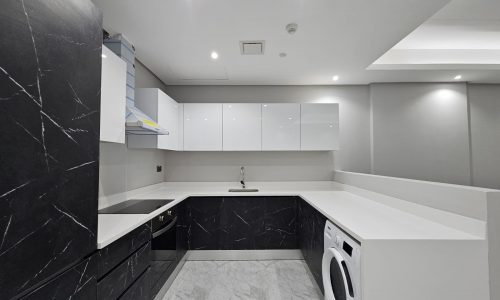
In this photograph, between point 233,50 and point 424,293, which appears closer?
point 424,293

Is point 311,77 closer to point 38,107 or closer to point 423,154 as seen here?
point 423,154

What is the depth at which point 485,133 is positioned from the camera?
3252 millimetres

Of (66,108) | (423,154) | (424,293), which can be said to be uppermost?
(66,108)

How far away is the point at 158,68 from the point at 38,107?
2136 millimetres

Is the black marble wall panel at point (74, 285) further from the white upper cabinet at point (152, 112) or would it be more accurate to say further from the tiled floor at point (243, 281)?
the white upper cabinet at point (152, 112)

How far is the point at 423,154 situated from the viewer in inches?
127

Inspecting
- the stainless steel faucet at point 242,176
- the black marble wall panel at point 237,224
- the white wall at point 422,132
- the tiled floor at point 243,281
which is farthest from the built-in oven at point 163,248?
the white wall at point 422,132

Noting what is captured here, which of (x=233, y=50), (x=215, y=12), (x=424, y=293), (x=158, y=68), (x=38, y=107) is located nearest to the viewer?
(x=38, y=107)

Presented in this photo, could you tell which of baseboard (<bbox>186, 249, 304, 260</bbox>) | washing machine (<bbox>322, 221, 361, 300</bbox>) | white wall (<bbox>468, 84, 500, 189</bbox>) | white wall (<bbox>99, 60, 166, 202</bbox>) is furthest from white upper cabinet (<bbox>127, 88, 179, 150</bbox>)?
white wall (<bbox>468, 84, 500, 189</bbox>)

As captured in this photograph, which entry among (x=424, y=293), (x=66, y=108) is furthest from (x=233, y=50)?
(x=424, y=293)

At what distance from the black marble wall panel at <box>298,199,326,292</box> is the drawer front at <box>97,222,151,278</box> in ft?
4.66

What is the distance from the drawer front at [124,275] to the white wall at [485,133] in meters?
4.44

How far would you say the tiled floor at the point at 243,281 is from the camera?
205 centimetres

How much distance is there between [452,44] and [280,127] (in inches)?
93.8
